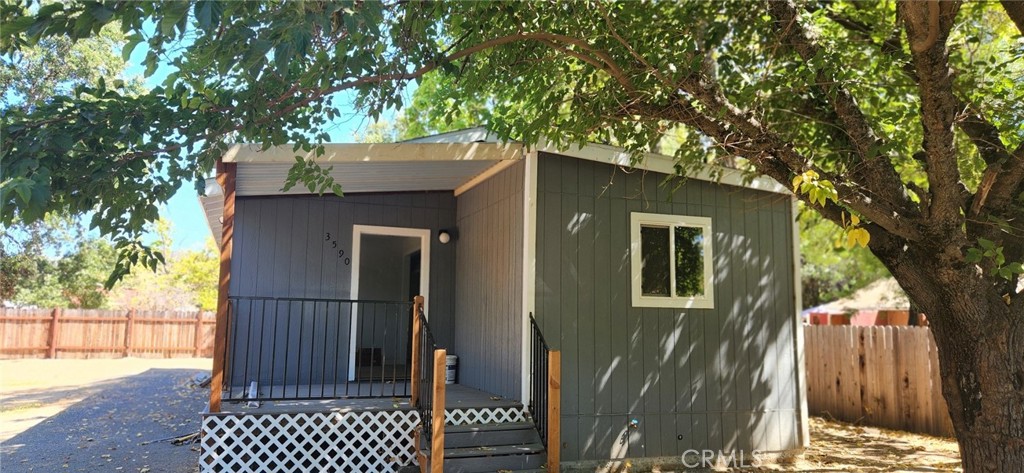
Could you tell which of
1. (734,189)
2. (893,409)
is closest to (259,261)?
(734,189)

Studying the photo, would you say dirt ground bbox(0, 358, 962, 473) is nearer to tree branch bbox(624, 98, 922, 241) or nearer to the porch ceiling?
the porch ceiling

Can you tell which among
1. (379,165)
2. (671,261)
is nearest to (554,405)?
(671,261)

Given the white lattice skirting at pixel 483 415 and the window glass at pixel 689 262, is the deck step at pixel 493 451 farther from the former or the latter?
the window glass at pixel 689 262

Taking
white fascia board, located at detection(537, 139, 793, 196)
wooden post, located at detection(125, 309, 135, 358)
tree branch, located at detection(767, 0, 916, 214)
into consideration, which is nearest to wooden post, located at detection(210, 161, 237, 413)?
white fascia board, located at detection(537, 139, 793, 196)

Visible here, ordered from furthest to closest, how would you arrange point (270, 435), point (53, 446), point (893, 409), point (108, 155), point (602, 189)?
point (893, 409) → point (53, 446) → point (602, 189) → point (270, 435) → point (108, 155)

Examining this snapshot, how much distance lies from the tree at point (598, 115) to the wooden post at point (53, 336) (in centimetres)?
1518

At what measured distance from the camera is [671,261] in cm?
644

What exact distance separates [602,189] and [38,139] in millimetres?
4387

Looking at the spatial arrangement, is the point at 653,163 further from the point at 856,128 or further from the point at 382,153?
the point at 382,153

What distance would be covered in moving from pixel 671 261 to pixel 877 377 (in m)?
4.74

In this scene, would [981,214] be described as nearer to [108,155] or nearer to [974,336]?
[974,336]

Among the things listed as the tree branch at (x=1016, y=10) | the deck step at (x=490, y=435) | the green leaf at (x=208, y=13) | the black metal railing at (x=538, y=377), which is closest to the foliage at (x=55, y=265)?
the deck step at (x=490, y=435)

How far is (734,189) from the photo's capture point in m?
6.92

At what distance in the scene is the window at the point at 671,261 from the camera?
20.7 feet
